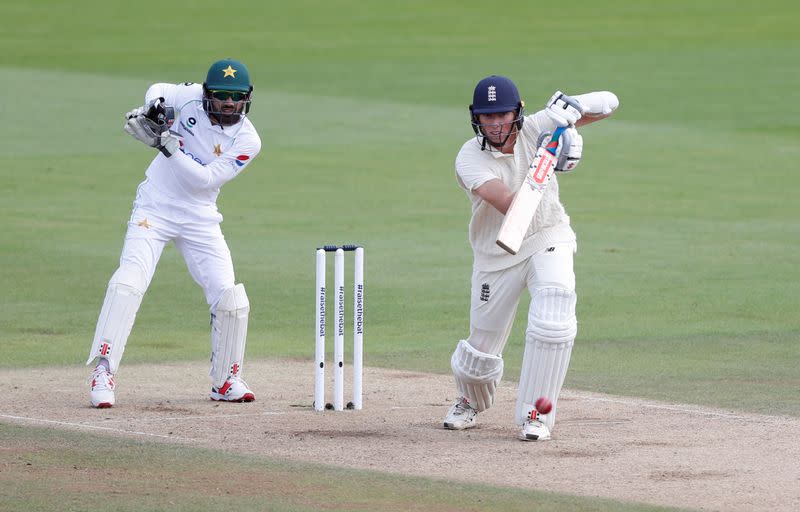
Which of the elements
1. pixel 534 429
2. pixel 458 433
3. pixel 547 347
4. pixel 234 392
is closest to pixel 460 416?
pixel 458 433

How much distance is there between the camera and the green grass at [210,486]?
21.3ft

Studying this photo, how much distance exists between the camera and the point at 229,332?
9297 millimetres

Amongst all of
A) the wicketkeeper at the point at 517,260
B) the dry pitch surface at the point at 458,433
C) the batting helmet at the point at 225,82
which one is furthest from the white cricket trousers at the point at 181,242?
the wicketkeeper at the point at 517,260

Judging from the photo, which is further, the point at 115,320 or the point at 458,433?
the point at 115,320

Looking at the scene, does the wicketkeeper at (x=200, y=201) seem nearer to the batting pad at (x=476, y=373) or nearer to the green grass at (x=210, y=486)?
the batting pad at (x=476, y=373)

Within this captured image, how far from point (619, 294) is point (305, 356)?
11.3ft

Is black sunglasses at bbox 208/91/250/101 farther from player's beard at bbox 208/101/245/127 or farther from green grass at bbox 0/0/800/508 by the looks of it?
green grass at bbox 0/0/800/508

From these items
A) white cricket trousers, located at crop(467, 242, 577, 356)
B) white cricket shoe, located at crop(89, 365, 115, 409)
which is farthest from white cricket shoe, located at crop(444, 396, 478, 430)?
white cricket shoe, located at crop(89, 365, 115, 409)

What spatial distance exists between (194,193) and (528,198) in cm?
229

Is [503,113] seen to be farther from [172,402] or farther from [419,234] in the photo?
[419,234]

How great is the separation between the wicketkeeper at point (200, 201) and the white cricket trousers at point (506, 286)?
1.57 m

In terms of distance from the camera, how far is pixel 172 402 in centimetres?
909

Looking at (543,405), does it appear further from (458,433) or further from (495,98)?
(495,98)

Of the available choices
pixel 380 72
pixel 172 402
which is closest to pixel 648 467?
pixel 172 402
